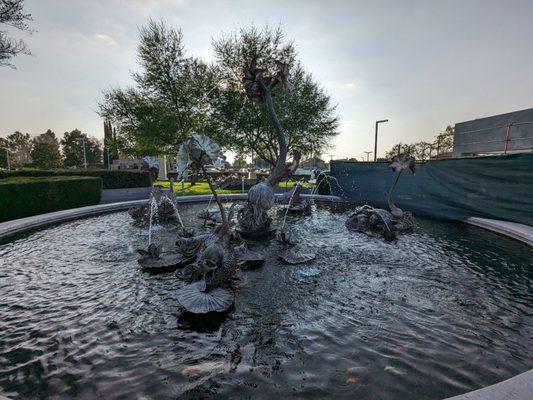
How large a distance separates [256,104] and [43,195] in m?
15.7

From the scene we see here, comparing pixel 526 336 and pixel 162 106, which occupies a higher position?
→ pixel 162 106

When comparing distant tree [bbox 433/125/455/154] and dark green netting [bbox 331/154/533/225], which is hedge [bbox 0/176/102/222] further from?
distant tree [bbox 433/125/455/154]

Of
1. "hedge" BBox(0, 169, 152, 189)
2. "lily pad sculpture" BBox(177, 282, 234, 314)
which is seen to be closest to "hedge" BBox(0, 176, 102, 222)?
"hedge" BBox(0, 169, 152, 189)

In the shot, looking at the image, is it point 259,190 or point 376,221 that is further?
point 376,221

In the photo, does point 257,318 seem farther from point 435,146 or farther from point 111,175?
point 435,146

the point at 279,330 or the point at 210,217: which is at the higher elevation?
the point at 210,217

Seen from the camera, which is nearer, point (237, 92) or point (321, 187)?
point (321, 187)

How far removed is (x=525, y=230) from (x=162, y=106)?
23.9 metres

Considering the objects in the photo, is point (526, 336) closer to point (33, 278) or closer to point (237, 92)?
point (33, 278)

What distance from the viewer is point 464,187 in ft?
31.0

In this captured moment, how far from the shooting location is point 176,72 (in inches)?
920

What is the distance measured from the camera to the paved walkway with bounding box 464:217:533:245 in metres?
6.70

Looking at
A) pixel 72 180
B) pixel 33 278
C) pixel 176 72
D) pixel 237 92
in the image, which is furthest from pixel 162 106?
pixel 33 278

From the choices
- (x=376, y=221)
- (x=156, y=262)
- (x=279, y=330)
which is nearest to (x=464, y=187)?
(x=376, y=221)
